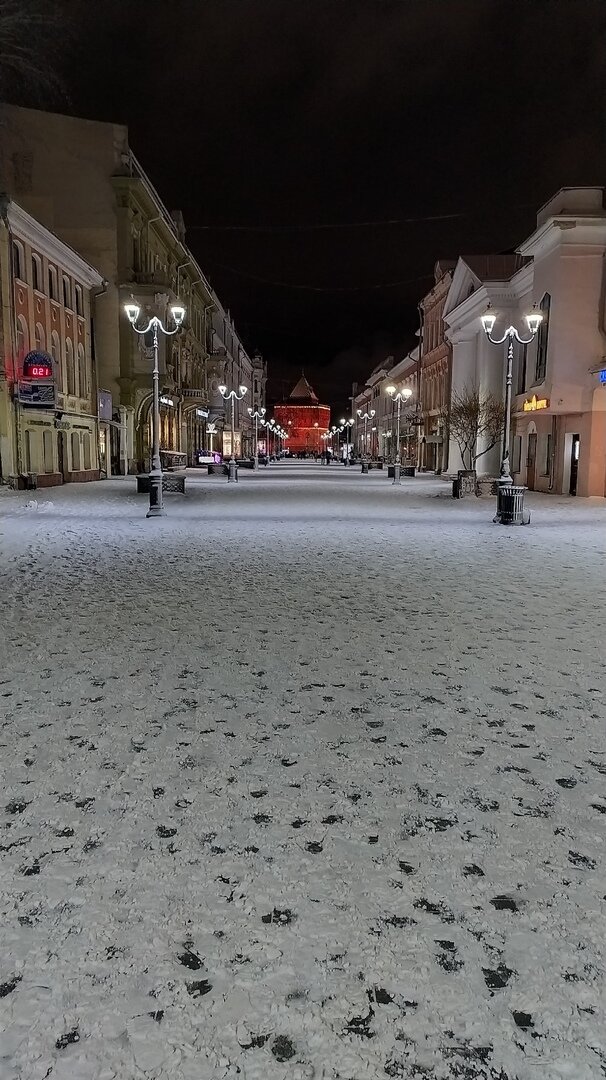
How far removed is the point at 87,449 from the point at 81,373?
368 cm

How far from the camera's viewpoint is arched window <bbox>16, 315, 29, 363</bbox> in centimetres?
2791

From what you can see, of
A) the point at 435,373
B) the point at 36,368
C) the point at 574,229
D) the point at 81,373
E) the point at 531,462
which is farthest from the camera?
the point at 435,373

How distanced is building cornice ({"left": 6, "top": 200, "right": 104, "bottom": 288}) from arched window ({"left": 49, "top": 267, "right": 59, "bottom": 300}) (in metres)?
0.46

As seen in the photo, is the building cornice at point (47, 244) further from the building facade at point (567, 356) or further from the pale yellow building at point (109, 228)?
the building facade at point (567, 356)

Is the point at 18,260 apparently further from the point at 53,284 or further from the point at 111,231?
the point at 111,231

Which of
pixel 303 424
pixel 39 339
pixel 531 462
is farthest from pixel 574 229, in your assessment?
pixel 303 424

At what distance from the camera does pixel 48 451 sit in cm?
3083

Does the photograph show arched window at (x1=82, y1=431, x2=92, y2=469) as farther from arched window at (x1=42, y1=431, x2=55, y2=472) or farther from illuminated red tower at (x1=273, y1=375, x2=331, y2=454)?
illuminated red tower at (x1=273, y1=375, x2=331, y2=454)

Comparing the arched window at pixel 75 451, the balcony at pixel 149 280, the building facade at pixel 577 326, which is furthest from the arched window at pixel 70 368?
the building facade at pixel 577 326

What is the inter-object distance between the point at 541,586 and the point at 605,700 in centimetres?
467

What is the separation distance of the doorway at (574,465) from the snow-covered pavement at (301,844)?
863 inches

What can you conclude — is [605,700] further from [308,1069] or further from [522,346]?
[522,346]

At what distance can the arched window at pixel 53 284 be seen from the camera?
31791 millimetres

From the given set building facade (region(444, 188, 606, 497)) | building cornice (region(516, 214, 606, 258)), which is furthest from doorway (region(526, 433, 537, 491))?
building cornice (region(516, 214, 606, 258))
